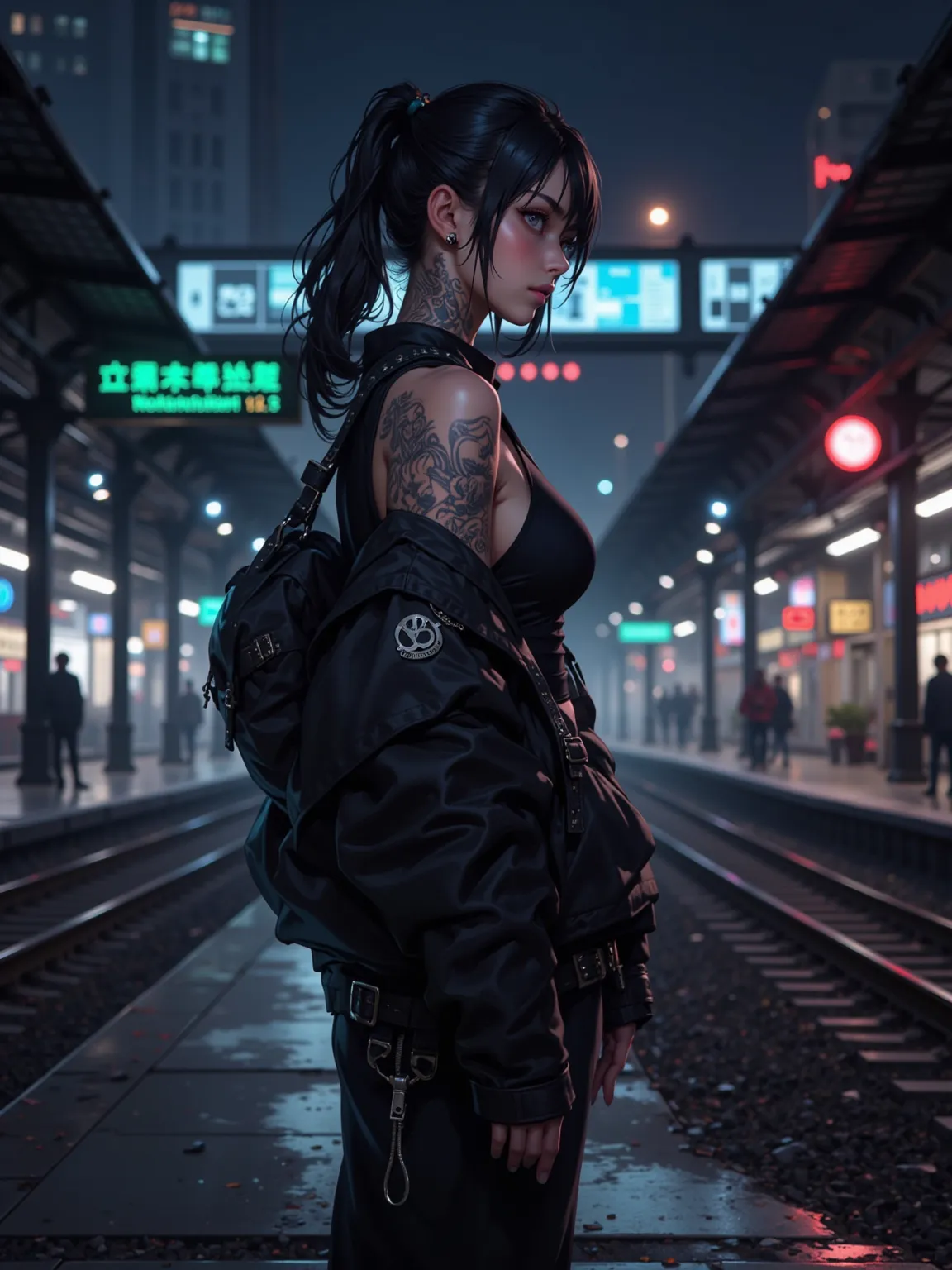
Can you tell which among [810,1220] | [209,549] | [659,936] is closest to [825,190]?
[209,549]

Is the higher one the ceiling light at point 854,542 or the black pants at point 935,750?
the ceiling light at point 854,542

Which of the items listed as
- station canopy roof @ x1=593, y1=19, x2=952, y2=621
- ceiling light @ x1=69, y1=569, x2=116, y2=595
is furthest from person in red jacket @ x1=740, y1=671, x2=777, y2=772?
ceiling light @ x1=69, y1=569, x2=116, y2=595

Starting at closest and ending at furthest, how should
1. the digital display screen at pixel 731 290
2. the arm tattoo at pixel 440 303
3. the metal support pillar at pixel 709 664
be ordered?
the arm tattoo at pixel 440 303
the digital display screen at pixel 731 290
the metal support pillar at pixel 709 664

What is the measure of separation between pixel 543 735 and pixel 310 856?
33 centimetres

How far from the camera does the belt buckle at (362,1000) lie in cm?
160

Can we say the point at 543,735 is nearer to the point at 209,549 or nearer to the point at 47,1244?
the point at 47,1244

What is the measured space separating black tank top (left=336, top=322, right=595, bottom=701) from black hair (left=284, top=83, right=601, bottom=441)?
118 mm

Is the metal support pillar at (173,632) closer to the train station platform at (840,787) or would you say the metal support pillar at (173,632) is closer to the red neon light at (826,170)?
the train station platform at (840,787)

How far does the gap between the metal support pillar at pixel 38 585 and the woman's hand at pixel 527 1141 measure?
682 inches

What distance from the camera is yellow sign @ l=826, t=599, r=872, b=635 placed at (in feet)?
90.1

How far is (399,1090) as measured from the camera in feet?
5.13

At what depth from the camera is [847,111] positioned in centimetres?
7075

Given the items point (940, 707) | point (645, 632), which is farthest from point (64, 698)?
point (645, 632)

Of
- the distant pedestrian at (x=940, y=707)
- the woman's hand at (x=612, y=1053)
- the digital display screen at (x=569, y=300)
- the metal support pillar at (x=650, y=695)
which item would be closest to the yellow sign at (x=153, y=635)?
the digital display screen at (x=569, y=300)
